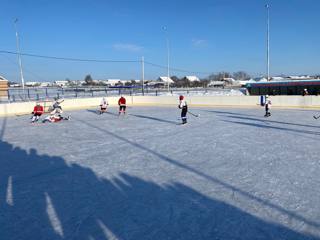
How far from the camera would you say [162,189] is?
4863 mm

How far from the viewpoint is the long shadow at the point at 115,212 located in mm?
3402

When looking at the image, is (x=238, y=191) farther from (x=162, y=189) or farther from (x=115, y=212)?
(x=115, y=212)

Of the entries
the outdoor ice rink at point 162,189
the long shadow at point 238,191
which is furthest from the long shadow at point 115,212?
the long shadow at point 238,191

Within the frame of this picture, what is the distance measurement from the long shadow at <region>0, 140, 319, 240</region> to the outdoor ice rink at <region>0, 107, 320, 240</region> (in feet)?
0.04

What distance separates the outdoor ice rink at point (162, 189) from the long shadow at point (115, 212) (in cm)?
1

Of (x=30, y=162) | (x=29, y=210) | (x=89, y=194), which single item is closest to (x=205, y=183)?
(x=89, y=194)

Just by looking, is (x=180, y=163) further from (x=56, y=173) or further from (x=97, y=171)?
(x=56, y=173)

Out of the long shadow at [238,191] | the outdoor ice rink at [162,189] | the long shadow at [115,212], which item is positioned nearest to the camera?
the long shadow at [115,212]

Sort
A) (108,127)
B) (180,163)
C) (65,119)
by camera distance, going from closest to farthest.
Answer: (180,163) → (108,127) → (65,119)

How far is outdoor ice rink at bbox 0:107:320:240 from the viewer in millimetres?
3518

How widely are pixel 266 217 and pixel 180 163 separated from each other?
2893mm

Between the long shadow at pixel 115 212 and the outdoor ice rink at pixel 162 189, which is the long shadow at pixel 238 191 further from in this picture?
the long shadow at pixel 115 212

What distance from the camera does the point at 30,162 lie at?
6.90 metres

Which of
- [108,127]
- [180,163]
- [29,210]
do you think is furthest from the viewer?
[108,127]
